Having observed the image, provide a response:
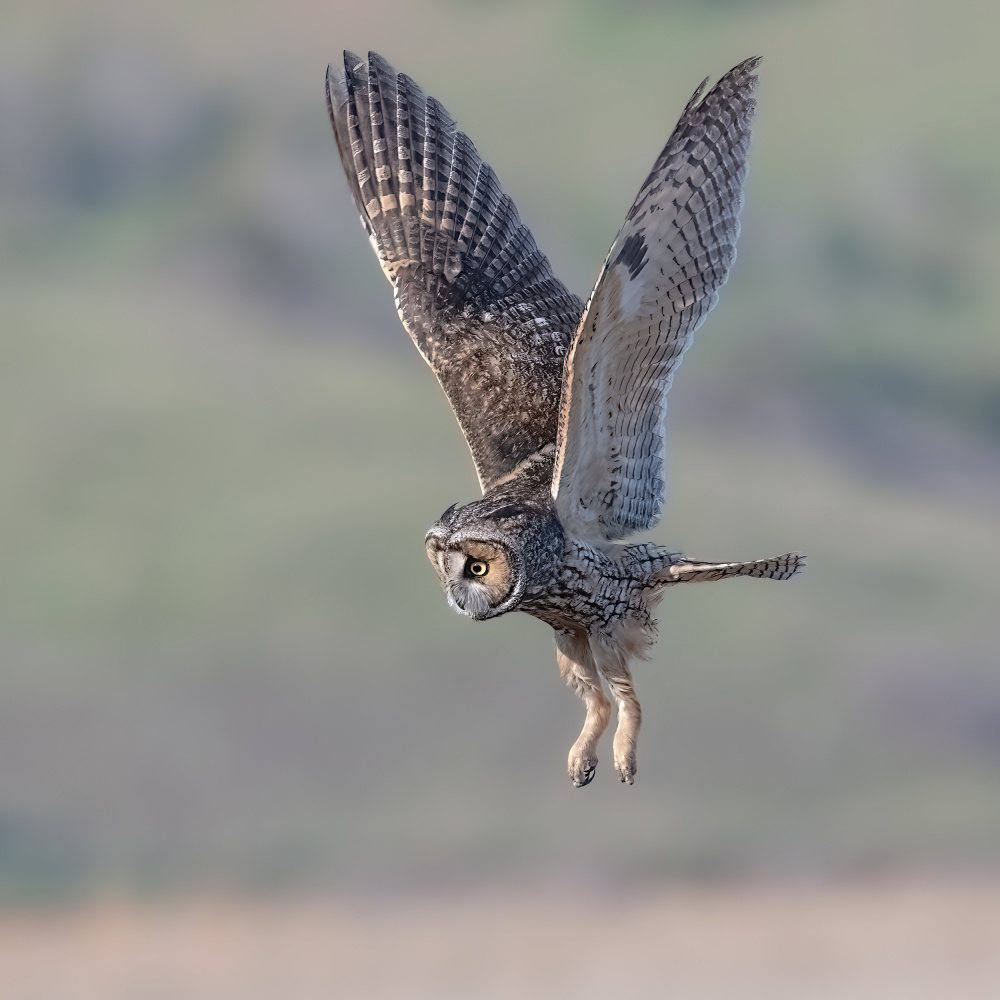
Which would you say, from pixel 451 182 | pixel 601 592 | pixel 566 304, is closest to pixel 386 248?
pixel 451 182

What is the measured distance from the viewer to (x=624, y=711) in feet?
17.5

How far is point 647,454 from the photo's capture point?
527 cm

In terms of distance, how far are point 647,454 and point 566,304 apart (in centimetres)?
110

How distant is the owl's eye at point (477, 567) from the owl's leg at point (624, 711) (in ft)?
3.09

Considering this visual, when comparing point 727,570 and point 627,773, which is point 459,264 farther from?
point 627,773

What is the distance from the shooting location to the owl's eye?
452cm

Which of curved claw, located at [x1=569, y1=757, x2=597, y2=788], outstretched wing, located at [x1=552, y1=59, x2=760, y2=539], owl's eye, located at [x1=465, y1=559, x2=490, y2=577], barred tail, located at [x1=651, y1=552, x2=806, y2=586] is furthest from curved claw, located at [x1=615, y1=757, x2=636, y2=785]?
owl's eye, located at [x1=465, y1=559, x2=490, y2=577]

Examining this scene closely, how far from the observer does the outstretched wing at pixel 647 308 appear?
4523 millimetres

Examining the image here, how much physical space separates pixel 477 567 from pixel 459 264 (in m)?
2.06

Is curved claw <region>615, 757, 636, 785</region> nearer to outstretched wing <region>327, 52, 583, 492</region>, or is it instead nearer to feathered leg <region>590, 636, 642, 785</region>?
feathered leg <region>590, 636, 642, 785</region>

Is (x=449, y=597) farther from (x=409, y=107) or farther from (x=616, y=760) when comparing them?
(x=409, y=107)

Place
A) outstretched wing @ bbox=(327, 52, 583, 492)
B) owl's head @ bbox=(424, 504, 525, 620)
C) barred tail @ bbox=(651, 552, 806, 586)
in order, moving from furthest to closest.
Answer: outstretched wing @ bbox=(327, 52, 583, 492) < barred tail @ bbox=(651, 552, 806, 586) < owl's head @ bbox=(424, 504, 525, 620)

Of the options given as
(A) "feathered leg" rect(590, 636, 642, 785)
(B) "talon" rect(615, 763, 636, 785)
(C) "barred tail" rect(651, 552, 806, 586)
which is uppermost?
(C) "barred tail" rect(651, 552, 806, 586)

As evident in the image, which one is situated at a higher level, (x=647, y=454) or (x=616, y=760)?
(x=647, y=454)
